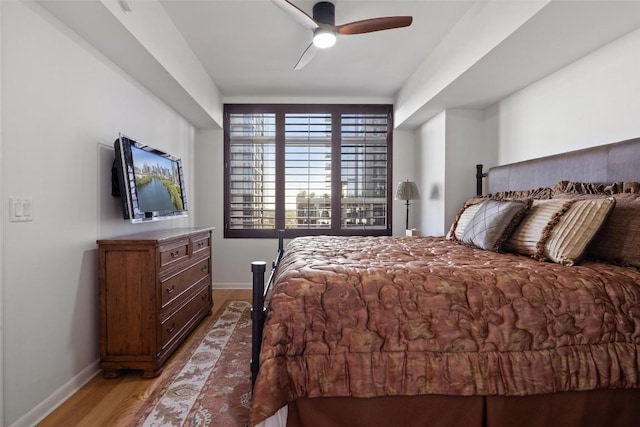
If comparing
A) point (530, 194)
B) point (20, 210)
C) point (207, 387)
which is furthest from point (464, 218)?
point (20, 210)

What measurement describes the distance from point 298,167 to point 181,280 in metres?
2.32

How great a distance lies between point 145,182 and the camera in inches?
97.7

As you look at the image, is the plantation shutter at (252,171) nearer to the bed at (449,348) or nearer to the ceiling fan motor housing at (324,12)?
the ceiling fan motor housing at (324,12)

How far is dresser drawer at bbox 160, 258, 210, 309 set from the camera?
2.22 metres

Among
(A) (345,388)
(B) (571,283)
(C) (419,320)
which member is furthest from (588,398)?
(A) (345,388)

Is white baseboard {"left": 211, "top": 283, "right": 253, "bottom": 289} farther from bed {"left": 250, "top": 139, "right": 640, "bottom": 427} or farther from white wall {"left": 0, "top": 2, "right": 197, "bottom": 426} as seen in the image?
bed {"left": 250, "top": 139, "right": 640, "bottom": 427}

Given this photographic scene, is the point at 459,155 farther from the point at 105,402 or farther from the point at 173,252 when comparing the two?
the point at 105,402

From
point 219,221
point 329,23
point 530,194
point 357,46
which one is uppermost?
point 357,46

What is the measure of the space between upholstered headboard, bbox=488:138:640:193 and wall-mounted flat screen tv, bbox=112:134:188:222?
3.10 metres

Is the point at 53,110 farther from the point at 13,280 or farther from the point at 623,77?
the point at 623,77

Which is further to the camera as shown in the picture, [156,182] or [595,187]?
[156,182]

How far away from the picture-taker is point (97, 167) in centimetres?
217

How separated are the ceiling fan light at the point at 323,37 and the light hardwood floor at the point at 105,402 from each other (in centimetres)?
258

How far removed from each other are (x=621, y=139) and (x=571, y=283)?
51.4 inches
